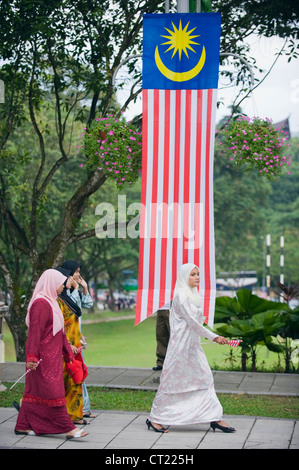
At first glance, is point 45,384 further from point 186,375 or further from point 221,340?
point 221,340

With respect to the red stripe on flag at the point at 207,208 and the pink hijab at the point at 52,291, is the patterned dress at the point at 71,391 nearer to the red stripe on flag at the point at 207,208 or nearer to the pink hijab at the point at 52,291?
the pink hijab at the point at 52,291

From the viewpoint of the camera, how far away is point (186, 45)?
8492 millimetres

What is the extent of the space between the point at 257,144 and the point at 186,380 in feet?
11.1

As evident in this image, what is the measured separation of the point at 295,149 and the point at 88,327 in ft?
72.7

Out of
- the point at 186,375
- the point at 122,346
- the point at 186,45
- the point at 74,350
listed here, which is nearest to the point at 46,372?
the point at 74,350

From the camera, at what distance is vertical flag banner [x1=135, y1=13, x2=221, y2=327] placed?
8.48 m

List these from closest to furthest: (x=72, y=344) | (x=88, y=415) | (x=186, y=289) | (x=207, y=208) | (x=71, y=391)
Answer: (x=186, y=289), (x=71, y=391), (x=72, y=344), (x=88, y=415), (x=207, y=208)

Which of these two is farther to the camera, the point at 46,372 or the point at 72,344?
the point at 72,344

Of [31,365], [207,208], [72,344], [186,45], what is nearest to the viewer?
[31,365]

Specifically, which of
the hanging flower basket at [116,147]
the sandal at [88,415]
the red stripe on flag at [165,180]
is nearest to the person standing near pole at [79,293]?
the sandal at [88,415]

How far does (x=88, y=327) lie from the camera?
34.7 meters

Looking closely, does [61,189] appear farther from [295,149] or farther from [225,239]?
[295,149]

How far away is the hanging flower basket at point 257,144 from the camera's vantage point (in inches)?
355
